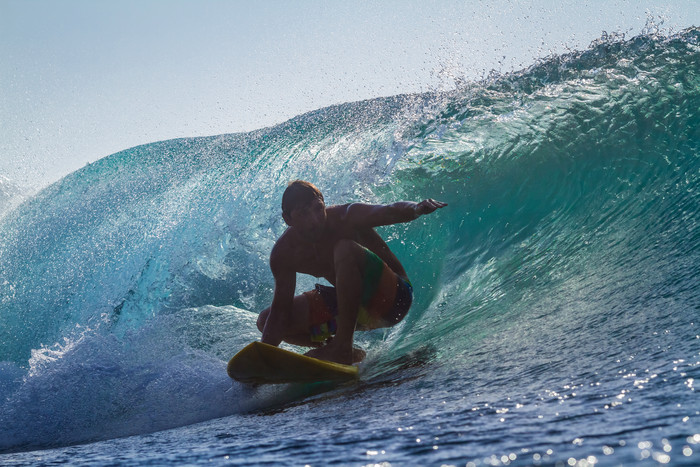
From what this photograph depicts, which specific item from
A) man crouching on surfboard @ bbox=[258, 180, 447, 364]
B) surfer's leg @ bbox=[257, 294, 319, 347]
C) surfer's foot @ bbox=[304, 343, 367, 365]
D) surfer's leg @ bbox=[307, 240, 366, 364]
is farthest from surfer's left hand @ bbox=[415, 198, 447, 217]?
surfer's leg @ bbox=[257, 294, 319, 347]

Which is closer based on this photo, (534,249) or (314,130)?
(534,249)

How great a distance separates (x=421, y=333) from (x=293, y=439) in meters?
2.18

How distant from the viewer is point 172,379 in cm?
310

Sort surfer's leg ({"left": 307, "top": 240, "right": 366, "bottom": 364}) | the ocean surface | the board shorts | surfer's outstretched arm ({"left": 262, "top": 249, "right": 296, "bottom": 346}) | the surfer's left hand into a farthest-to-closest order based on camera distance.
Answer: surfer's outstretched arm ({"left": 262, "top": 249, "right": 296, "bottom": 346})
the board shorts
surfer's leg ({"left": 307, "top": 240, "right": 366, "bottom": 364})
the surfer's left hand
the ocean surface

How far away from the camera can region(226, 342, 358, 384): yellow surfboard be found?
2.51 m

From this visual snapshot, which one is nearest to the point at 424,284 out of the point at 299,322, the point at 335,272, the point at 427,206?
the point at 299,322

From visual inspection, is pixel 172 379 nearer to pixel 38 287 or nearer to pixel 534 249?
pixel 534 249

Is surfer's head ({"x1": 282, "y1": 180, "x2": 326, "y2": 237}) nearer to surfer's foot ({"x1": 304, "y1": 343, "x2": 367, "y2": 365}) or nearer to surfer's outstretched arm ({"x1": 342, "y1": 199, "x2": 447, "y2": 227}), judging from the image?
surfer's outstretched arm ({"x1": 342, "y1": 199, "x2": 447, "y2": 227})

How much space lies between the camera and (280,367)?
2566 mm

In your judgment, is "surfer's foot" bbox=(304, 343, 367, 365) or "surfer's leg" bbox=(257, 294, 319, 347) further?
"surfer's leg" bbox=(257, 294, 319, 347)

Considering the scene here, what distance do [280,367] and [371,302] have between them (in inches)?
28.0

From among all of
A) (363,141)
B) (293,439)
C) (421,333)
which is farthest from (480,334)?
(363,141)

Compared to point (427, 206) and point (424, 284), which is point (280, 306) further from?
point (424, 284)

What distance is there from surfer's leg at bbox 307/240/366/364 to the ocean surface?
21cm
